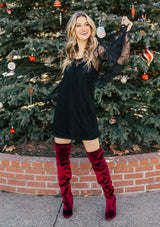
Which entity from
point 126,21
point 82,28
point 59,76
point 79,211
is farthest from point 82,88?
point 59,76

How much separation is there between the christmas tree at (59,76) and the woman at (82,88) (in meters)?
0.95

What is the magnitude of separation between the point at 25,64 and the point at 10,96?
3.11 feet

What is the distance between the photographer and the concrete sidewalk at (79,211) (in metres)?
2.53

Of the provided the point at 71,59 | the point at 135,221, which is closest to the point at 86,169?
the point at 135,221

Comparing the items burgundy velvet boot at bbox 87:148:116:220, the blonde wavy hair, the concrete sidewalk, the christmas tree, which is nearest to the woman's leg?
burgundy velvet boot at bbox 87:148:116:220

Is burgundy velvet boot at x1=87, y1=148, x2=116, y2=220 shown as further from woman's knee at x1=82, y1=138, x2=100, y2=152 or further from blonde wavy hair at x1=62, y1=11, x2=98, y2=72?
blonde wavy hair at x1=62, y1=11, x2=98, y2=72

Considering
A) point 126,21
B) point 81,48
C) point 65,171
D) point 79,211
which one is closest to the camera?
point 126,21

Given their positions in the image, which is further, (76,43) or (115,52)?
(76,43)

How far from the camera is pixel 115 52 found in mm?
2271

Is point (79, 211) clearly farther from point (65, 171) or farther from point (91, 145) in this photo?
point (91, 145)

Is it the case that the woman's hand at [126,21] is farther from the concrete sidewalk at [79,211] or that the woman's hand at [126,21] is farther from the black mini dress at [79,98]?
the concrete sidewalk at [79,211]

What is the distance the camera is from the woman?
231 cm

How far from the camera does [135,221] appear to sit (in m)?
2.53

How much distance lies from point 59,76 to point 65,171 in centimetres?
192
